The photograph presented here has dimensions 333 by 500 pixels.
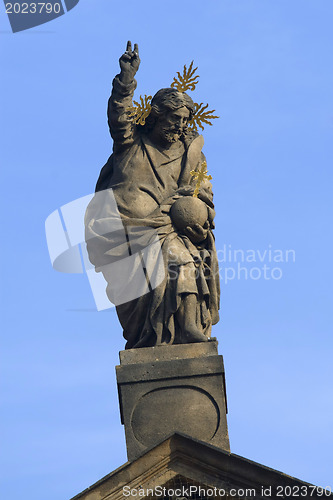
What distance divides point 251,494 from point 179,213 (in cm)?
489

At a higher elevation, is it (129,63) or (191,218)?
(129,63)

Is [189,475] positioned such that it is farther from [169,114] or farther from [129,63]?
[129,63]

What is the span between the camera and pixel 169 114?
23.5 metres

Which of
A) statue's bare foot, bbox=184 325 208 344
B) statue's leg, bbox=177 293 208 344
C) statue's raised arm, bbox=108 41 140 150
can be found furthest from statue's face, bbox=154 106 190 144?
statue's bare foot, bbox=184 325 208 344

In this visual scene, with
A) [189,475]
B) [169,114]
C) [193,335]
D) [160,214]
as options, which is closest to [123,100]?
[169,114]

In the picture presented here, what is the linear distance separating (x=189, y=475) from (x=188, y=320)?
274 cm

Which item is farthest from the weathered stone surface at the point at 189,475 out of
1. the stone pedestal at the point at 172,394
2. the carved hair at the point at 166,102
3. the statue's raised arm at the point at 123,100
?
the carved hair at the point at 166,102

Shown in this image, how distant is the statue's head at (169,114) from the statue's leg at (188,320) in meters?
2.93

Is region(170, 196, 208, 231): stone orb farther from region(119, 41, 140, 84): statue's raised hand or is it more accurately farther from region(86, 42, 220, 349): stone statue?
region(119, 41, 140, 84): statue's raised hand

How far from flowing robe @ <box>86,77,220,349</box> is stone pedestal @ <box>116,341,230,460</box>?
0.37 m

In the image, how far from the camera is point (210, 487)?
20125mm

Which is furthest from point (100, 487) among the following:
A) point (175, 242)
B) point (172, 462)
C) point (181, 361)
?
point (175, 242)

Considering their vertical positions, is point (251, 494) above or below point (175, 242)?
→ below

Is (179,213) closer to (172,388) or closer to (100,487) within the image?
(172,388)
